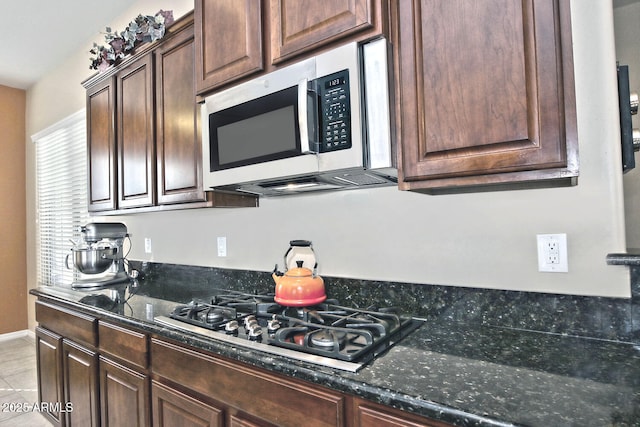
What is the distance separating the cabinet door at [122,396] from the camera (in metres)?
1.55

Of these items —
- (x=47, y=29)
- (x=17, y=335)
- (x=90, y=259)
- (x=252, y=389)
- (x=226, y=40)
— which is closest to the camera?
(x=252, y=389)

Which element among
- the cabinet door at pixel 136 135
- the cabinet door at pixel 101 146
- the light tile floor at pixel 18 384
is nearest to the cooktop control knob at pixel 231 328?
the cabinet door at pixel 136 135

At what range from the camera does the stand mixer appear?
7.93ft

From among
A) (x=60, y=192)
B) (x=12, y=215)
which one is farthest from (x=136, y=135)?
(x=12, y=215)

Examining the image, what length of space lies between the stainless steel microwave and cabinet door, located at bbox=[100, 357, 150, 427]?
91cm

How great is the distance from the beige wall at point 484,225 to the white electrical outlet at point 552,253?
0.05 ft

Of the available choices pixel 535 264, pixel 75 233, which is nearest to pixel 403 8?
pixel 535 264

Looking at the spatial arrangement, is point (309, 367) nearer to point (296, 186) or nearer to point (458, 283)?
point (458, 283)

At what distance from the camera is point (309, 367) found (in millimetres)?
1006

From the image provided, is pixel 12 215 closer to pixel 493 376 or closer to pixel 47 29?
pixel 47 29

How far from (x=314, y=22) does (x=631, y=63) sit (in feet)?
4.12

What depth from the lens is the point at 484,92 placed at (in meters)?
1.02

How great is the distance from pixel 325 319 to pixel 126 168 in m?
1.75

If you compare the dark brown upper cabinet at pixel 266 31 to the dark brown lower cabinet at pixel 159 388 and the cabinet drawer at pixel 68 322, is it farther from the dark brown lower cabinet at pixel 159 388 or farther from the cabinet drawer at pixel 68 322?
the cabinet drawer at pixel 68 322
